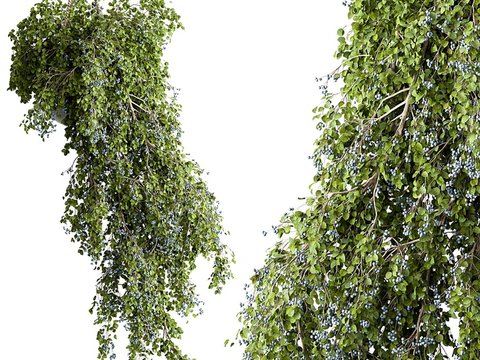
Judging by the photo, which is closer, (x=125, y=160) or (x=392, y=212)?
(x=392, y=212)

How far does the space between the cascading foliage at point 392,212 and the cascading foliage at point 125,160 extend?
6.62 feet

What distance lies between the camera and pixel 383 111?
286 centimetres

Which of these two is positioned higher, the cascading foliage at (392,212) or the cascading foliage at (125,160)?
the cascading foliage at (125,160)

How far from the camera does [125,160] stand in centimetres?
488

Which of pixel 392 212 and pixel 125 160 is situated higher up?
pixel 125 160

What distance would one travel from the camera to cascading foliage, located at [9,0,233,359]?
4.79 metres

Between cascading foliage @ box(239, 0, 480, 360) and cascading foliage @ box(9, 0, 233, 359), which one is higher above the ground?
cascading foliage @ box(9, 0, 233, 359)

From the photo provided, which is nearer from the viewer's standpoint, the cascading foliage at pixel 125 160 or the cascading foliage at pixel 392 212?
the cascading foliage at pixel 392 212

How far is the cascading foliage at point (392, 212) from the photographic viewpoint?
262 centimetres

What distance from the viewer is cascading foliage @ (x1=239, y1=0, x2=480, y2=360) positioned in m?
2.62

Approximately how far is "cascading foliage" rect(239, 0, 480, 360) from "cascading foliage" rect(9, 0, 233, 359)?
202 centimetres

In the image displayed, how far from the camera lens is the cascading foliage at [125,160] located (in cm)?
479

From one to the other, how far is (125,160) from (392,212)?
8.17ft

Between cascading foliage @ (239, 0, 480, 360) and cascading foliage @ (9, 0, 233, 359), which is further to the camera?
cascading foliage @ (9, 0, 233, 359)
